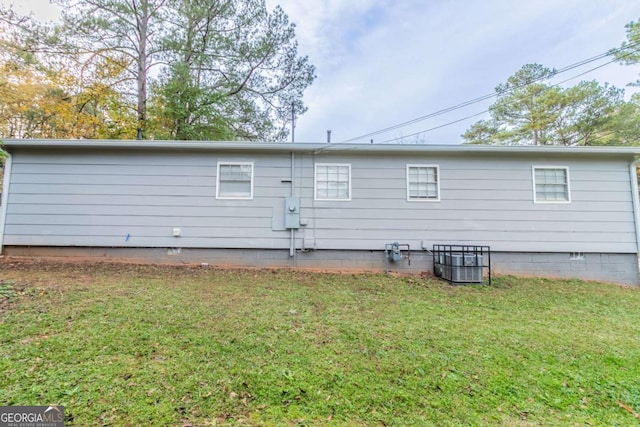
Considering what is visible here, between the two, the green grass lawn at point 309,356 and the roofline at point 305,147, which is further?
the roofline at point 305,147

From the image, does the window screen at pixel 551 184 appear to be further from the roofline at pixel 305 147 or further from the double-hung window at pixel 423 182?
the double-hung window at pixel 423 182

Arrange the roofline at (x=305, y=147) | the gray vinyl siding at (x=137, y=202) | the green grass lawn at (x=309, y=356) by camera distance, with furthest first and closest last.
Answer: the gray vinyl siding at (x=137, y=202) < the roofline at (x=305, y=147) < the green grass lawn at (x=309, y=356)

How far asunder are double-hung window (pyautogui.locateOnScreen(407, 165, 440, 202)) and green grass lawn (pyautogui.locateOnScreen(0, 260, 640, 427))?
2504 millimetres

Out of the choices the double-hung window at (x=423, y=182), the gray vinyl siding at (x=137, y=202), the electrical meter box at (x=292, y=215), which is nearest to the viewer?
the gray vinyl siding at (x=137, y=202)

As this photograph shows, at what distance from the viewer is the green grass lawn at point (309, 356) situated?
172 cm

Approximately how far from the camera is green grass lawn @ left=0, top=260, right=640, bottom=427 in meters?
1.72

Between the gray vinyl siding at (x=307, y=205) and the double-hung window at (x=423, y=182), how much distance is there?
129mm

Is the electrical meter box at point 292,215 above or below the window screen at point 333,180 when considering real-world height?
below

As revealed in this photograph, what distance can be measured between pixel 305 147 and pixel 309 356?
4.53m

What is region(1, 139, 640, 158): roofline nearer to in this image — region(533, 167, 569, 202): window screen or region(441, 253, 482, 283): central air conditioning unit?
region(533, 167, 569, 202): window screen

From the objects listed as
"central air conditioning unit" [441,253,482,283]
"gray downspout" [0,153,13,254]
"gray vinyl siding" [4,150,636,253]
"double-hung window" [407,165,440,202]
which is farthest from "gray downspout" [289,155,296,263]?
"gray downspout" [0,153,13,254]

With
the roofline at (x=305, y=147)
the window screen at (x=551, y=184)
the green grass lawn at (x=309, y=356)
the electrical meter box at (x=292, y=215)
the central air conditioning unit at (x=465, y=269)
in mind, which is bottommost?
the green grass lawn at (x=309, y=356)

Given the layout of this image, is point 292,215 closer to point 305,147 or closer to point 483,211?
point 305,147

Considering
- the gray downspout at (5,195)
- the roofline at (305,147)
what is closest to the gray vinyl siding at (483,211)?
the roofline at (305,147)
